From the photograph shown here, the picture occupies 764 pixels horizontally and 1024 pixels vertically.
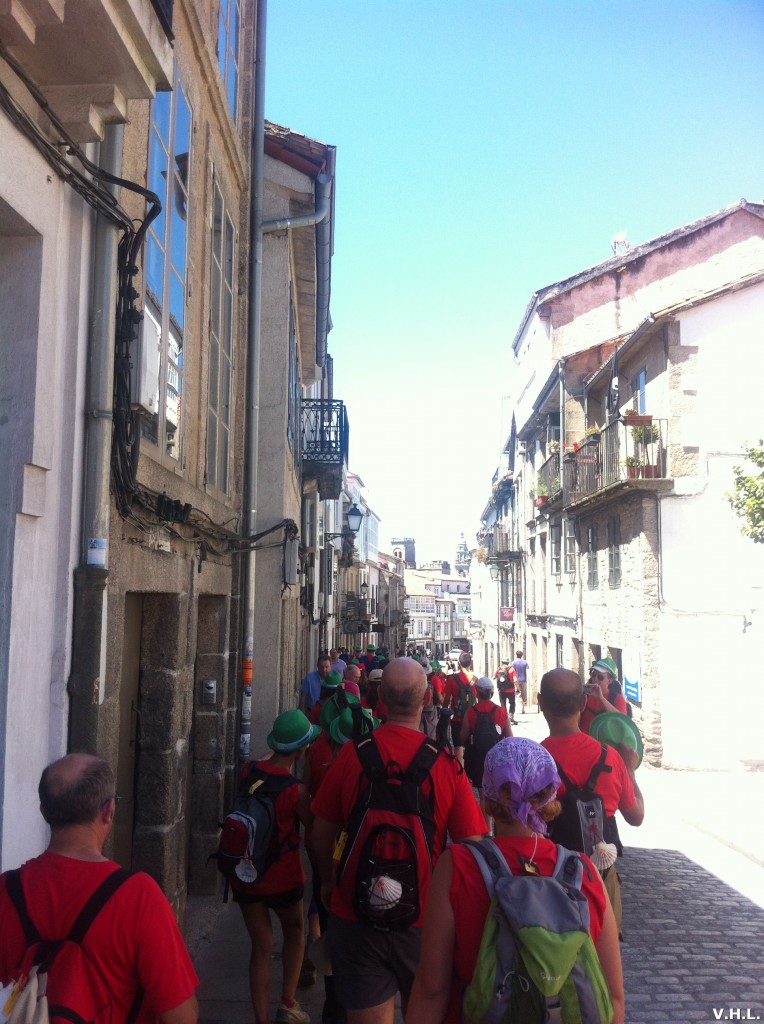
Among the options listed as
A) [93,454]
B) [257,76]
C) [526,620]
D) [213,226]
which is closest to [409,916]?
[93,454]

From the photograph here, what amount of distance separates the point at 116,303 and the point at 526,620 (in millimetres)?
26519

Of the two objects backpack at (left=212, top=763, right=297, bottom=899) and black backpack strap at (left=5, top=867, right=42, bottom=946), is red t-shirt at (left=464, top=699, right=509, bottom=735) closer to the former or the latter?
backpack at (left=212, top=763, right=297, bottom=899)

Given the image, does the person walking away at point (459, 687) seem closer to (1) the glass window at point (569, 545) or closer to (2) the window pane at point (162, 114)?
(2) the window pane at point (162, 114)

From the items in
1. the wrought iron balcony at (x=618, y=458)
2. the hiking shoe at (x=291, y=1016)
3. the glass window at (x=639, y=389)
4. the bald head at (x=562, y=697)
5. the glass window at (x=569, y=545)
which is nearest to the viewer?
the bald head at (x=562, y=697)

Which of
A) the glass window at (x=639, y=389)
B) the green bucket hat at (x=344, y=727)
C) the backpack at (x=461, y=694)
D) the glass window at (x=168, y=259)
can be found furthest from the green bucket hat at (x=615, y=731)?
the glass window at (x=639, y=389)

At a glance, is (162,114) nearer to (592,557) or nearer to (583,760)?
(583,760)

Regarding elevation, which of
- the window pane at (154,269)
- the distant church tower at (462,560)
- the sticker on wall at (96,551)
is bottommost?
the sticker on wall at (96,551)

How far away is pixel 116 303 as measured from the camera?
409 cm

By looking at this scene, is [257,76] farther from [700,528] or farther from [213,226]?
[700,528]

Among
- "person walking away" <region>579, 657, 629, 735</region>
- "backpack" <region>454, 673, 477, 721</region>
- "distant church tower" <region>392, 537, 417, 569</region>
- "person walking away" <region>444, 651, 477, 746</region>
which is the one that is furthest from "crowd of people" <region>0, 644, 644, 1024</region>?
"distant church tower" <region>392, 537, 417, 569</region>

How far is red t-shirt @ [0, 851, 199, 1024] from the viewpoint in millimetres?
2121

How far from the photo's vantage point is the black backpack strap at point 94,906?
211 cm

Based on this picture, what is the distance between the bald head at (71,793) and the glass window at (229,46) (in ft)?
23.1

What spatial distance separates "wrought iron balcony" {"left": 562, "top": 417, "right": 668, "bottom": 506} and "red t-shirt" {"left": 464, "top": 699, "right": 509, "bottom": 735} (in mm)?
7791
